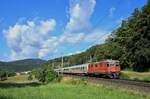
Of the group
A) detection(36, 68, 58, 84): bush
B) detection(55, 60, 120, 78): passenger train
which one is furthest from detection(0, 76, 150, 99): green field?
detection(36, 68, 58, 84): bush

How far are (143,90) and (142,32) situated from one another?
5524 centimetres

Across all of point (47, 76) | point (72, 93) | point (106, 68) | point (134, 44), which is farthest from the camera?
point (134, 44)

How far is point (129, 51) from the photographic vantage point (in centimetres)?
9562

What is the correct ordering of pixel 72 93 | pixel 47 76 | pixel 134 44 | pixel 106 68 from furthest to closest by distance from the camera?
pixel 134 44, pixel 47 76, pixel 106 68, pixel 72 93

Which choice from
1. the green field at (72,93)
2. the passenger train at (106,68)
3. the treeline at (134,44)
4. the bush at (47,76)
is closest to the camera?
the green field at (72,93)

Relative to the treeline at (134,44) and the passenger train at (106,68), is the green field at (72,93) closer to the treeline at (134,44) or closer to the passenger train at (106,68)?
the passenger train at (106,68)

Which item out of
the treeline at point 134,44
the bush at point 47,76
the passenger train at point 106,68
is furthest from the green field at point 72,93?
the treeline at point 134,44

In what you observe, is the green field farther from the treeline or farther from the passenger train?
the treeline

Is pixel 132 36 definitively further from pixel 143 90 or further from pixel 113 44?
pixel 143 90

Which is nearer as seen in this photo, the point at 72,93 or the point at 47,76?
the point at 72,93

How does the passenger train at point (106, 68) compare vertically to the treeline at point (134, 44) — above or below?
below

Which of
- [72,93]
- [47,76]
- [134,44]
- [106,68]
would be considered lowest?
[72,93]

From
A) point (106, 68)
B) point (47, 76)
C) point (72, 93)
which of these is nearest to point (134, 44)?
point (47, 76)

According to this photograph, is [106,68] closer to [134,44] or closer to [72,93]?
[134,44]
